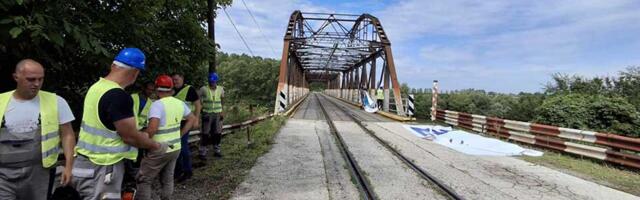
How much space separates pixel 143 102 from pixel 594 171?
8.26 meters

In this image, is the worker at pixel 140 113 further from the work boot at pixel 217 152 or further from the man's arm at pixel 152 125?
the work boot at pixel 217 152

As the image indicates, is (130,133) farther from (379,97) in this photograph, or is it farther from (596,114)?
(379,97)

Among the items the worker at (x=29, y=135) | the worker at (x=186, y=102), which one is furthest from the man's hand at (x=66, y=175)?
the worker at (x=186, y=102)

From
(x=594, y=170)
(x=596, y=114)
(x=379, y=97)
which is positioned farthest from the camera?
(x=379, y=97)

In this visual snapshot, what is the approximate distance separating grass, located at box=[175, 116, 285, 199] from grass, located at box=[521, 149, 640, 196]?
19.5 feet

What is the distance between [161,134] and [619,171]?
8.82 metres

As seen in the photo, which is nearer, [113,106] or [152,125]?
[113,106]

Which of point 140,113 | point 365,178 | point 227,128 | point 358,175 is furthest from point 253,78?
point 140,113

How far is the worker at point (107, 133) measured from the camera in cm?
313

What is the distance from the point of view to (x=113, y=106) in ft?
10.1

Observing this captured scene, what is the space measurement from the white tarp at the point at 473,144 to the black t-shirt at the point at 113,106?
30.5ft

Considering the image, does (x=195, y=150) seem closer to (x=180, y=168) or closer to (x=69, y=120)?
(x=180, y=168)

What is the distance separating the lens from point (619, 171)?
917 centimetres

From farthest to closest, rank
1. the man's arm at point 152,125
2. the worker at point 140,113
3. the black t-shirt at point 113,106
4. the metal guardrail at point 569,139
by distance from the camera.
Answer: the metal guardrail at point 569,139 < the man's arm at point 152,125 < the worker at point 140,113 < the black t-shirt at point 113,106
